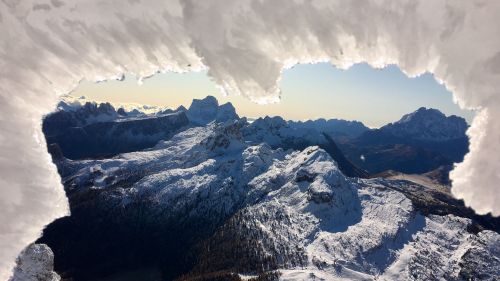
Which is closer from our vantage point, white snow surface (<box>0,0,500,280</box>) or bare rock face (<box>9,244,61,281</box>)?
white snow surface (<box>0,0,500,280</box>)

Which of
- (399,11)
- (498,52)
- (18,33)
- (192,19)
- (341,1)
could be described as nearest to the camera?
(498,52)

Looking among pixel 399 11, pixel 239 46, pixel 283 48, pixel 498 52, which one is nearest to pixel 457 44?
pixel 498 52

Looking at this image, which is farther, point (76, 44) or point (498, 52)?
point (76, 44)

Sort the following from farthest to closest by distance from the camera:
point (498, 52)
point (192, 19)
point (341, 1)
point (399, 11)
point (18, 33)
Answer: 1. point (18, 33)
2. point (192, 19)
3. point (341, 1)
4. point (399, 11)
5. point (498, 52)

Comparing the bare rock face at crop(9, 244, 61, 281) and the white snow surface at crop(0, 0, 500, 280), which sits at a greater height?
the bare rock face at crop(9, 244, 61, 281)

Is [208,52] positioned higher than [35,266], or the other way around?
[35,266]

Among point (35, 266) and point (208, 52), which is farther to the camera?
point (35, 266)

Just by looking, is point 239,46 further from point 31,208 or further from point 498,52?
point 31,208

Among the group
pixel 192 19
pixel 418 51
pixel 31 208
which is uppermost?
pixel 192 19

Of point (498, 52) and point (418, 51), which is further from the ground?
point (418, 51)
